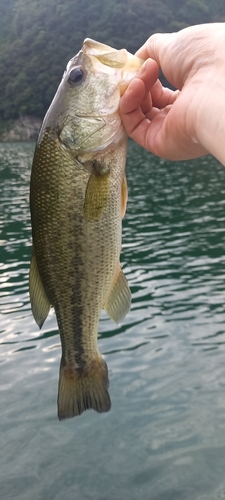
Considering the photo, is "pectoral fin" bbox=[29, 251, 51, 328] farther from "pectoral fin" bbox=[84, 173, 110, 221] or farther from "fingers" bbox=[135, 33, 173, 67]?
"fingers" bbox=[135, 33, 173, 67]

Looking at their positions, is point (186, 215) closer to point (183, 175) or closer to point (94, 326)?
point (183, 175)

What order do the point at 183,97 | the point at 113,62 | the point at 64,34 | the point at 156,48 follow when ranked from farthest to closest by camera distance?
the point at 64,34 < the point at 156,48 < the point at 113,62 < the point at 183,97

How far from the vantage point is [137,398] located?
10.1m

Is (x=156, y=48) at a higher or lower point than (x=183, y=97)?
higher

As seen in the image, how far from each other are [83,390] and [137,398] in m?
6.74

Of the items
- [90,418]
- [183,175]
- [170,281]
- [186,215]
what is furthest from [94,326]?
[183,175]

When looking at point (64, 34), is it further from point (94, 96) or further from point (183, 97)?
point (183, 97)

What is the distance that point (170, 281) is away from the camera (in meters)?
16.0

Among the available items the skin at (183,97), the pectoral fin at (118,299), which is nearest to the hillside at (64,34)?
the skin at (183,97)

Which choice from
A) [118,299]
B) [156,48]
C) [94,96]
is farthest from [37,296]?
[156,48]

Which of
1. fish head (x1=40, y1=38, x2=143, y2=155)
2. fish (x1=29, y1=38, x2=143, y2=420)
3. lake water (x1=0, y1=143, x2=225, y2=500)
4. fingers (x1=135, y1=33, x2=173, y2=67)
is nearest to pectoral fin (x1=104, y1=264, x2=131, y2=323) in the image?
fish (x1=29, y1=38, x2=143, y2=420)

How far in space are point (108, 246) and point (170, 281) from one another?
12781 millimetres

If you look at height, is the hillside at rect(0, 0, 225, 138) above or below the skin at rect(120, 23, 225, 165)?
below

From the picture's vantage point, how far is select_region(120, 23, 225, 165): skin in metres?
2.88
